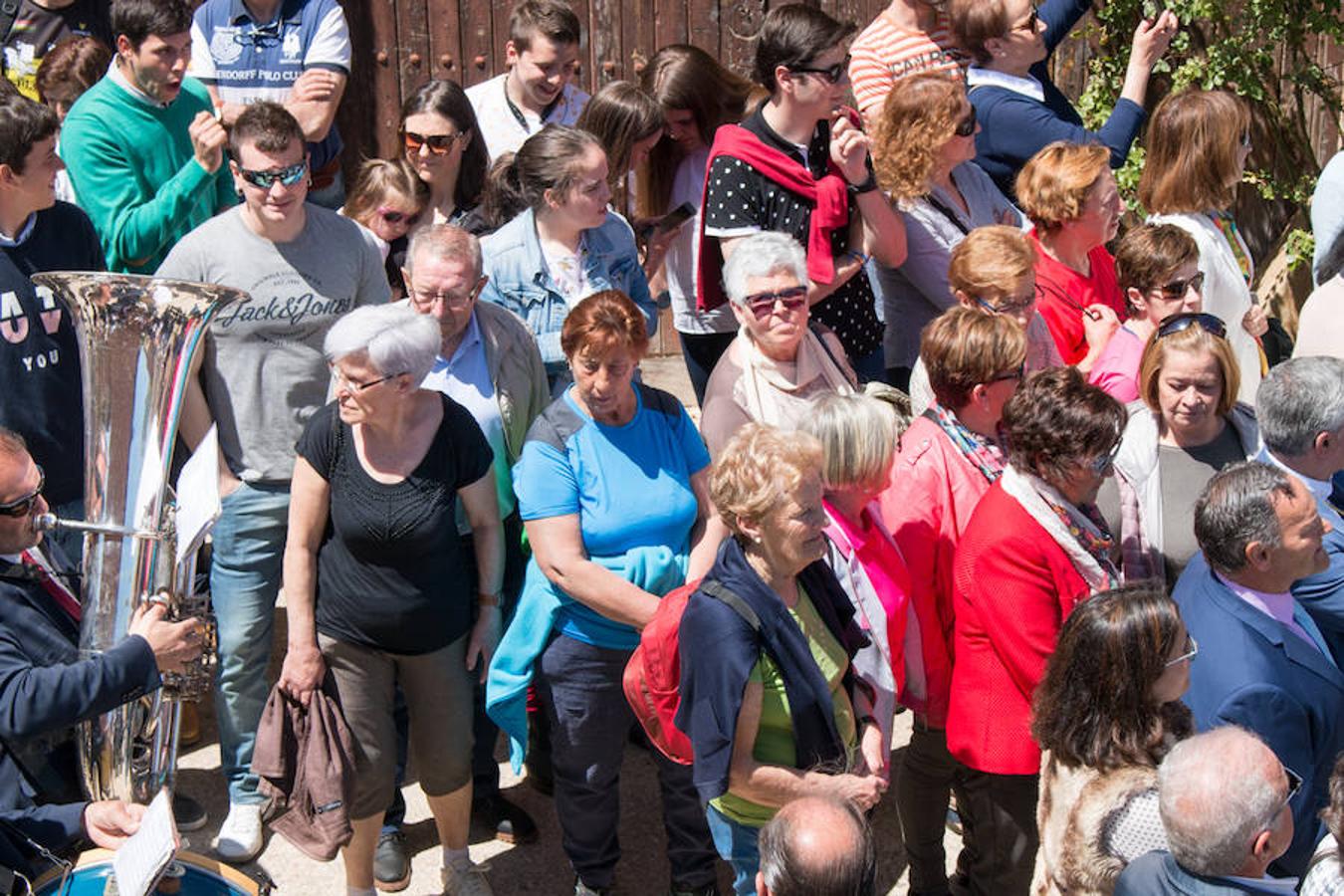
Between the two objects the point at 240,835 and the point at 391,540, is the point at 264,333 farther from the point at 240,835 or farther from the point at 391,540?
the point at 240,835

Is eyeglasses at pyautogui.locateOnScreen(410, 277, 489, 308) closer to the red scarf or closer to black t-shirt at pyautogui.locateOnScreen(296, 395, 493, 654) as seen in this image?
black t-shirt at pyautogui.locateOnScreen(296, 395, 493, 654)

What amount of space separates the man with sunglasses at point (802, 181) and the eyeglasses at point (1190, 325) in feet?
3.13

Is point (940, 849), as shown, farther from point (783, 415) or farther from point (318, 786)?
point (318, 786)

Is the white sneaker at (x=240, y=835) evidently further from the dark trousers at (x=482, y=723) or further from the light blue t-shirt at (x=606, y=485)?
the light blue t-shirt at (x=606, y=485)

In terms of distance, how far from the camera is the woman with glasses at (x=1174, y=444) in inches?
160

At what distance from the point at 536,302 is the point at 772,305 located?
90 centimetres

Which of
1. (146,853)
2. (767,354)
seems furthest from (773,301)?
(146,853)

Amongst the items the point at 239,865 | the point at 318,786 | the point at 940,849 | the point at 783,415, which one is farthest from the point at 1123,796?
the point at 239,865

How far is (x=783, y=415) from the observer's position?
4.23 metres

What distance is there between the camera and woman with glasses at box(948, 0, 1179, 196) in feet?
17.9

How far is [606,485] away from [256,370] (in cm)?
120

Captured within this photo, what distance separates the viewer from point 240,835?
4.55 metres

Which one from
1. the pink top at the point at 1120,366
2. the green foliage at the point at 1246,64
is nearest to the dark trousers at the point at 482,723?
the pink top at the point at 1120,366

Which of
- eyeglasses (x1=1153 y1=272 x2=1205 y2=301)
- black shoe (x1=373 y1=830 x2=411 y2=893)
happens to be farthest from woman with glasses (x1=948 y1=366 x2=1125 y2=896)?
black shoe (x1=373 y1=830 x2=411 y2=893)
